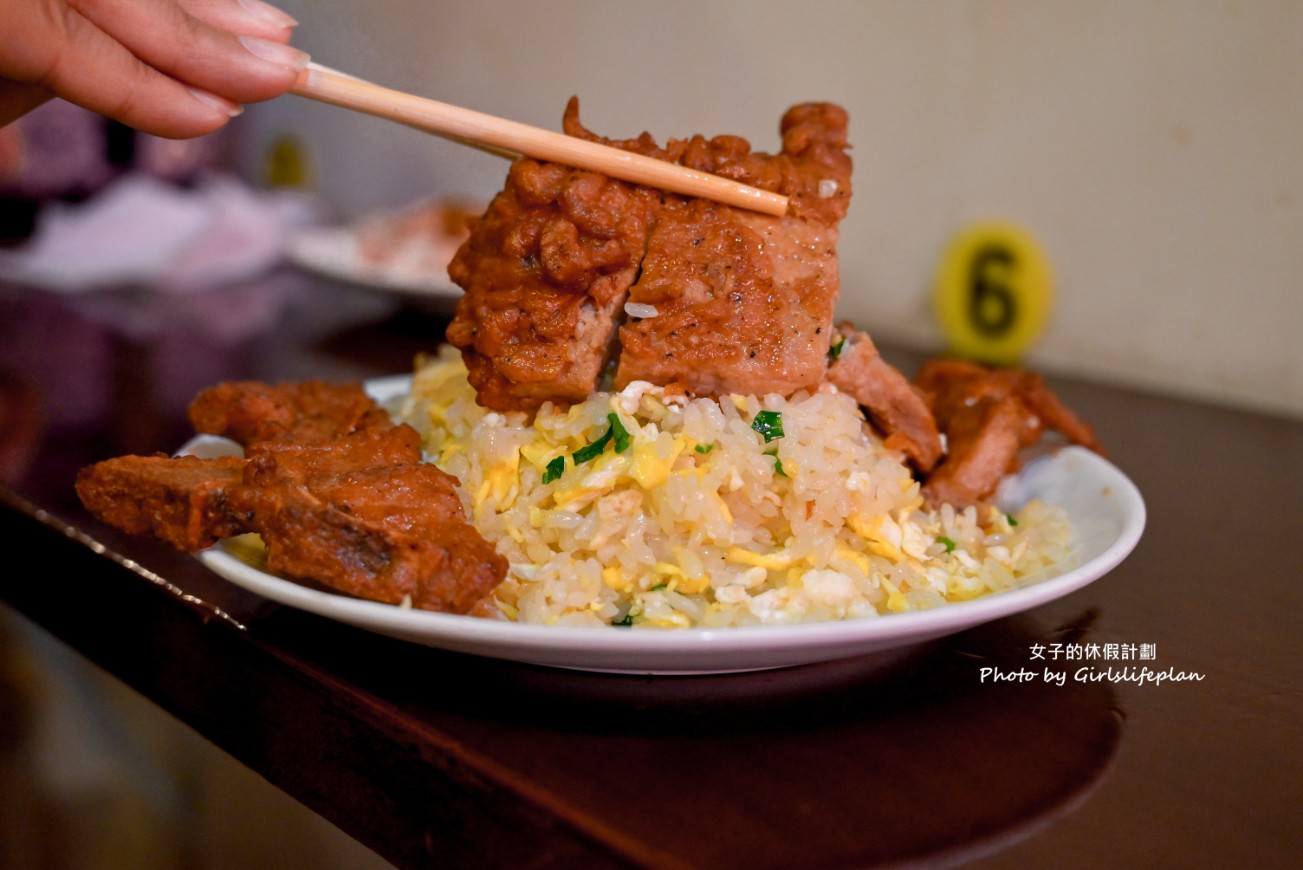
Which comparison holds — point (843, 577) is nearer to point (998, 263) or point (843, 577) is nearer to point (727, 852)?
point (727, 852)

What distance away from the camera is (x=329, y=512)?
1.42 m

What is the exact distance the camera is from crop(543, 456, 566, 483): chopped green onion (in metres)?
1.72

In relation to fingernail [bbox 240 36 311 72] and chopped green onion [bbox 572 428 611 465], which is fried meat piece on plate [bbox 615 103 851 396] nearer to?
chopped green onion [bbox 572 428 611 465]

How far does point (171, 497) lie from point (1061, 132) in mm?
3269

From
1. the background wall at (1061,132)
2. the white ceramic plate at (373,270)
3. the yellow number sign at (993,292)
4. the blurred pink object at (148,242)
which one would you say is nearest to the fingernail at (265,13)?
the white ceramic plate at (373,270)

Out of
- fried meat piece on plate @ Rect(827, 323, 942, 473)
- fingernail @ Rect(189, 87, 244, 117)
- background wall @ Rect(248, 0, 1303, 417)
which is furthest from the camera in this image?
background wall @ Rect(248, 0, 1303, 417)

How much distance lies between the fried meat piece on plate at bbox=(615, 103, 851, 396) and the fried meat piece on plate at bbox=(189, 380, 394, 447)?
2.04ft

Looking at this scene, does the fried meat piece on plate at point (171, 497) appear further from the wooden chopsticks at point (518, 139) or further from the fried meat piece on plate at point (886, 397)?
the fried meat piece on plate at point (886, 397)

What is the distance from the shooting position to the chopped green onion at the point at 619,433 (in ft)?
5.56

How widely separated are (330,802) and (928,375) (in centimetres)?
172

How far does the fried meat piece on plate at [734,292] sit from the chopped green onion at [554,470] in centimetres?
17

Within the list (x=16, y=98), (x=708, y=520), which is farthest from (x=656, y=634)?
(x=16, y=98)

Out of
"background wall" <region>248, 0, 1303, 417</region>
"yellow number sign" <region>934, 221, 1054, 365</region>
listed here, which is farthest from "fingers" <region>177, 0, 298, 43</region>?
"yellow number sign" <region>934, 221, 1054, 365</region>

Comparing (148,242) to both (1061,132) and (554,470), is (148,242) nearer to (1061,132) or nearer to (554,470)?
(1061,132)
